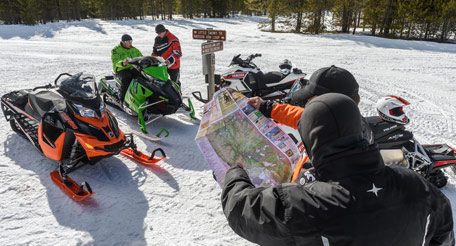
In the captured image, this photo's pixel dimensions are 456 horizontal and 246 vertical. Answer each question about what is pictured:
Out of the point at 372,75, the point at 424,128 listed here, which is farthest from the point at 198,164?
the point at 372,75

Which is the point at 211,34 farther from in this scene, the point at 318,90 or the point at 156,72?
the point at 318,90

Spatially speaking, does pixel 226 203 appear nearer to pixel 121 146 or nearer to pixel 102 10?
pixel 121 146

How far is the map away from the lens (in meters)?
1.88

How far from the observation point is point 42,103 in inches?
154

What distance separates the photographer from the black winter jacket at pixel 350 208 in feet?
3.30

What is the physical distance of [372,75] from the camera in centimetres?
891

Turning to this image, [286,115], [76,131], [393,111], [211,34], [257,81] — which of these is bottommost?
[76,131]

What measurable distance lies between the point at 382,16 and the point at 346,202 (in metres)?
24.9

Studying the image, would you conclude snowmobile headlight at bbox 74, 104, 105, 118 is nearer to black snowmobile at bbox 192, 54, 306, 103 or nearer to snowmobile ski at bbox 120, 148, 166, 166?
snowmobile ski at bbox 120, 148, 166, 166

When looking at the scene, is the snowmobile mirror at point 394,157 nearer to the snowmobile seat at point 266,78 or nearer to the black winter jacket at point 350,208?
the black winter jacket at point 350,208

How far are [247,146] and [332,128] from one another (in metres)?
0.92

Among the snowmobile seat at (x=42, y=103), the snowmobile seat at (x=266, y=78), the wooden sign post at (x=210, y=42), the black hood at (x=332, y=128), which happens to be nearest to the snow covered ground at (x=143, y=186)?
the snowmobile seat at (x=42, y=103)

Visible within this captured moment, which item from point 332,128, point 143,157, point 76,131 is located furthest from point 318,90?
point 76,131

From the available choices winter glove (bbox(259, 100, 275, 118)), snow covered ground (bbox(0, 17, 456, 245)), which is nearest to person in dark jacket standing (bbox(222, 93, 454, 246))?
winter glove (bbox(259, 100, 275, 118))
